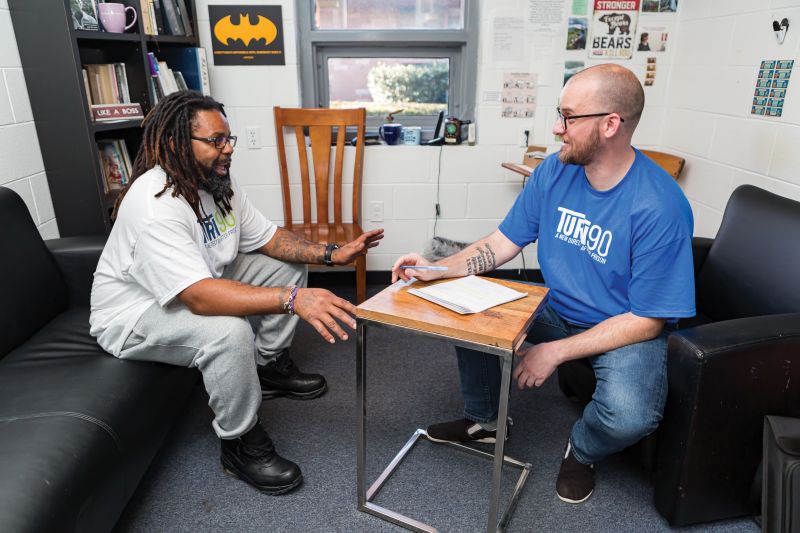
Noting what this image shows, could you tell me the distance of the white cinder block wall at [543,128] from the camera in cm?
238

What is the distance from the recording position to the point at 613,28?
2990 mm

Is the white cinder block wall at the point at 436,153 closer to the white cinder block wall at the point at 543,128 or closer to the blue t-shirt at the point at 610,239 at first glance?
the white cinder block wall at the point at 543,128

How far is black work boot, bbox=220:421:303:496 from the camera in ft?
5.56

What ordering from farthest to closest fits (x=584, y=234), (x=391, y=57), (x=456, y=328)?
1. (x=391, y=57)
2. (x=584, y=234)
3. (x=456, y=328)

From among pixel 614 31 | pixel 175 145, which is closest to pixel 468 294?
pixel 175 145

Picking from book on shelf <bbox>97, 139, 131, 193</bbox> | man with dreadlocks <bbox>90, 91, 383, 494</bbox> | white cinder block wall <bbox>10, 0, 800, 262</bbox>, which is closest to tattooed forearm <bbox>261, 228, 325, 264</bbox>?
man with dreadlocks <bbox>90, 91, 383, 494</bbox>

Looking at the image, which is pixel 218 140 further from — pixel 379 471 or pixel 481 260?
pixel 379 471

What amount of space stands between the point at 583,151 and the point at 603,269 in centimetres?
34

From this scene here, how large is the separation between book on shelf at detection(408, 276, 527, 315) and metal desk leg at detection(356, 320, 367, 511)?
18 centimetres

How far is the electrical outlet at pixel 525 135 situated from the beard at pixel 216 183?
1820mm

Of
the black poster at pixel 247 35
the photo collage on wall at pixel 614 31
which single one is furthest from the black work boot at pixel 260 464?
the photo collage on wall at pixel 614 31

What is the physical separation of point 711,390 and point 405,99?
2.45 meters

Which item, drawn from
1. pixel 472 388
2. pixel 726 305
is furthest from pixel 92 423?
pixel 726 305

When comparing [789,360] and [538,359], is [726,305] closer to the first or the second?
[789,360]
